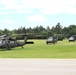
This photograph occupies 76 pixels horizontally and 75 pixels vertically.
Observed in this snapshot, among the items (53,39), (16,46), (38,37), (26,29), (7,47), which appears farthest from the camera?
(26,29)

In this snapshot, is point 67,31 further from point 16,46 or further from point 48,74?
point 48,74

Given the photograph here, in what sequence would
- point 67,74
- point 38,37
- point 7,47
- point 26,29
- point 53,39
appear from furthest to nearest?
point 26,29 → point 38,37 → point 53,39 → point 7,47 → point 67,74

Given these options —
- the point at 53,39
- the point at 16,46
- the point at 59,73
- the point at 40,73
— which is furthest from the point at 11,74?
the point at 53,39

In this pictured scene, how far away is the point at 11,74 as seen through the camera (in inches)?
460

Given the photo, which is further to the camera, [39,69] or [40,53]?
[40,53]

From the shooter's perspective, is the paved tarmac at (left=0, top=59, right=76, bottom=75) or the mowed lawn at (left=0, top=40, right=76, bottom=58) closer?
the paved tarmac at (left=0, top=59, right=76, bottom=75)

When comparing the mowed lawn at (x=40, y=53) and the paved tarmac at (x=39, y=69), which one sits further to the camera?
the mowed lawn at (x=40, y=53)

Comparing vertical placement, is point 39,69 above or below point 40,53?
above

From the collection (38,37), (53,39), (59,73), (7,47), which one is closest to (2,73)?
(59,73)

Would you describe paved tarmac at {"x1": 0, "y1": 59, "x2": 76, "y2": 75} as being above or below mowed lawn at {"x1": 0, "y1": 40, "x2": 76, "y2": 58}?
above

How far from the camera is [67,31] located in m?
195

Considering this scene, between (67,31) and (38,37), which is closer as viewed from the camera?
(38,37)

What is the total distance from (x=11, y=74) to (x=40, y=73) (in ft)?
4.28

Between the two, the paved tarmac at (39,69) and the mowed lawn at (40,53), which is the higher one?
the paved tarmac at (39,69)
